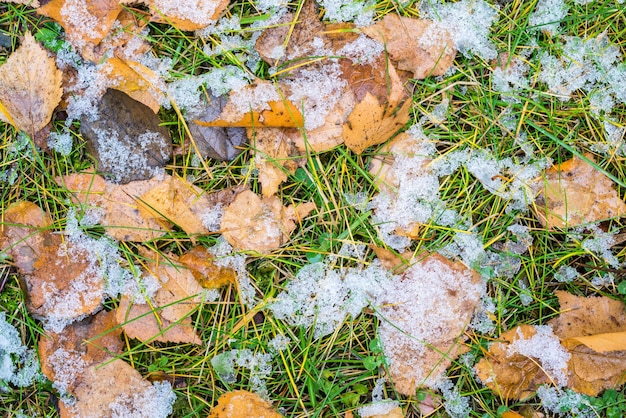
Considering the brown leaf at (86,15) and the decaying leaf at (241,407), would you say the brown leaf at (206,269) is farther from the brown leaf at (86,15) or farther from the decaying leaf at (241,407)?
the brown leaf at (86,15)

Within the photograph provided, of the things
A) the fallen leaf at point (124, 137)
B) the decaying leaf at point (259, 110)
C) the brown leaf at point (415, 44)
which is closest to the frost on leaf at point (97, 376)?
the fallen leaf at point (124, 137)

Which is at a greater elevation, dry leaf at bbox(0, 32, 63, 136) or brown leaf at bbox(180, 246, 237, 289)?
dry leaf at bbox(0, 32, 63, 136)

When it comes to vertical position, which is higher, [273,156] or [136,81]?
[136,81]

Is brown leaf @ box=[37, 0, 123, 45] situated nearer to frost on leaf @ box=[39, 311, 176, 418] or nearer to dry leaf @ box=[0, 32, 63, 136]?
dry leaf @ box=[0, 32, 63, 136]

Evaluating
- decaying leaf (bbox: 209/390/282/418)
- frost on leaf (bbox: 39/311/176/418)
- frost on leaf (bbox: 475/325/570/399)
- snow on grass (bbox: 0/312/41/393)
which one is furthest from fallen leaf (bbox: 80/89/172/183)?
frost on leaf (bbox: 475/325/570/399)

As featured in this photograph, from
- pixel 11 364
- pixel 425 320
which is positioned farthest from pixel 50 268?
pixel 425 320

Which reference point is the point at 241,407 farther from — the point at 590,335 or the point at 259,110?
the point at 590,335
